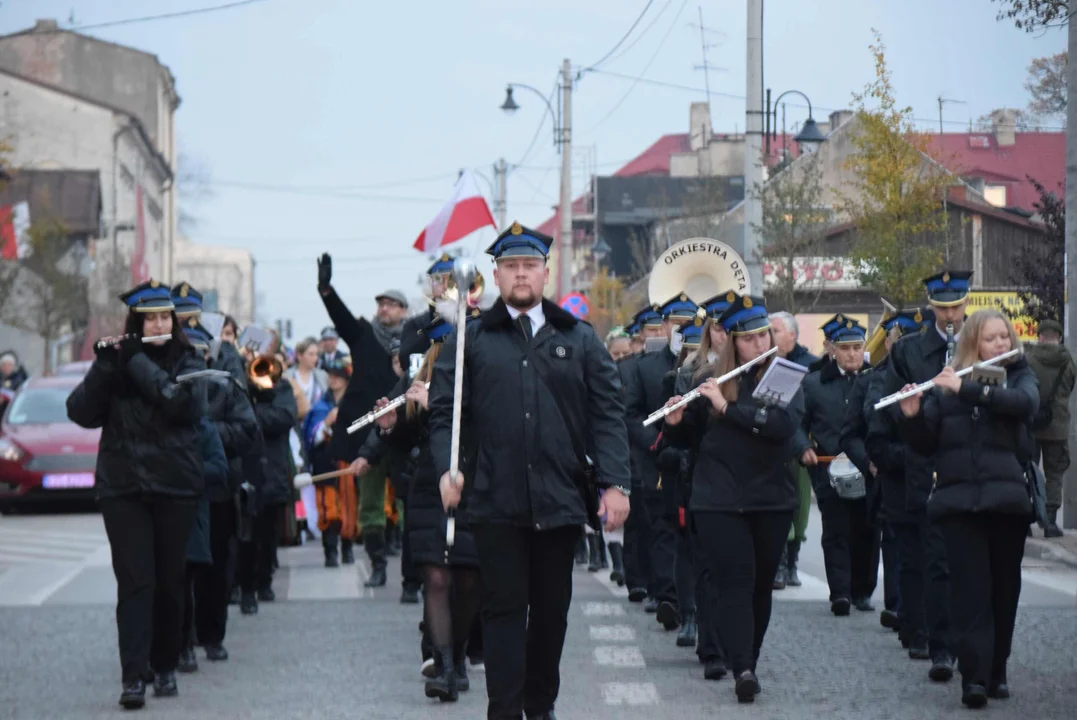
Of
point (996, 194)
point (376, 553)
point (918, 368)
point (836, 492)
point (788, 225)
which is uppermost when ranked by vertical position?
point (996, 194)

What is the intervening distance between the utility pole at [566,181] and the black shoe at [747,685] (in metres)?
32.1

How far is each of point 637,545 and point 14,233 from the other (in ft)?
108

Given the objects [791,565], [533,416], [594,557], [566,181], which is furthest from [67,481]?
[566,181]

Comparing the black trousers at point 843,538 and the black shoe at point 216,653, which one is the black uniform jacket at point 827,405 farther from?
the black shoe at point 216,653

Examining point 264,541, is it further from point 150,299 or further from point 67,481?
point 67,481

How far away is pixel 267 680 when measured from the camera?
9.71m

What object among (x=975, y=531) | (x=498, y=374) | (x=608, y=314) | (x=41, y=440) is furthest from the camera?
(x=608, y=314)

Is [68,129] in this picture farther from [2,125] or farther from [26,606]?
[26,606]

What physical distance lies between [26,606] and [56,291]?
3739 cm

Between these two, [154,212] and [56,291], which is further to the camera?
[154,212]

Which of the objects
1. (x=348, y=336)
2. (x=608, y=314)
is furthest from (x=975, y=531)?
(x=608, y=314)

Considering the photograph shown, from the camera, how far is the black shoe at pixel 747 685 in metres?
8.69

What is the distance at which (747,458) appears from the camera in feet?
29.1

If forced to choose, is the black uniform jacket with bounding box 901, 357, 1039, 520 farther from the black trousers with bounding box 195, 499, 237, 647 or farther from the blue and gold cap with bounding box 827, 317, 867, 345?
the black trousers with bounding box 195, 499, 237, 647
